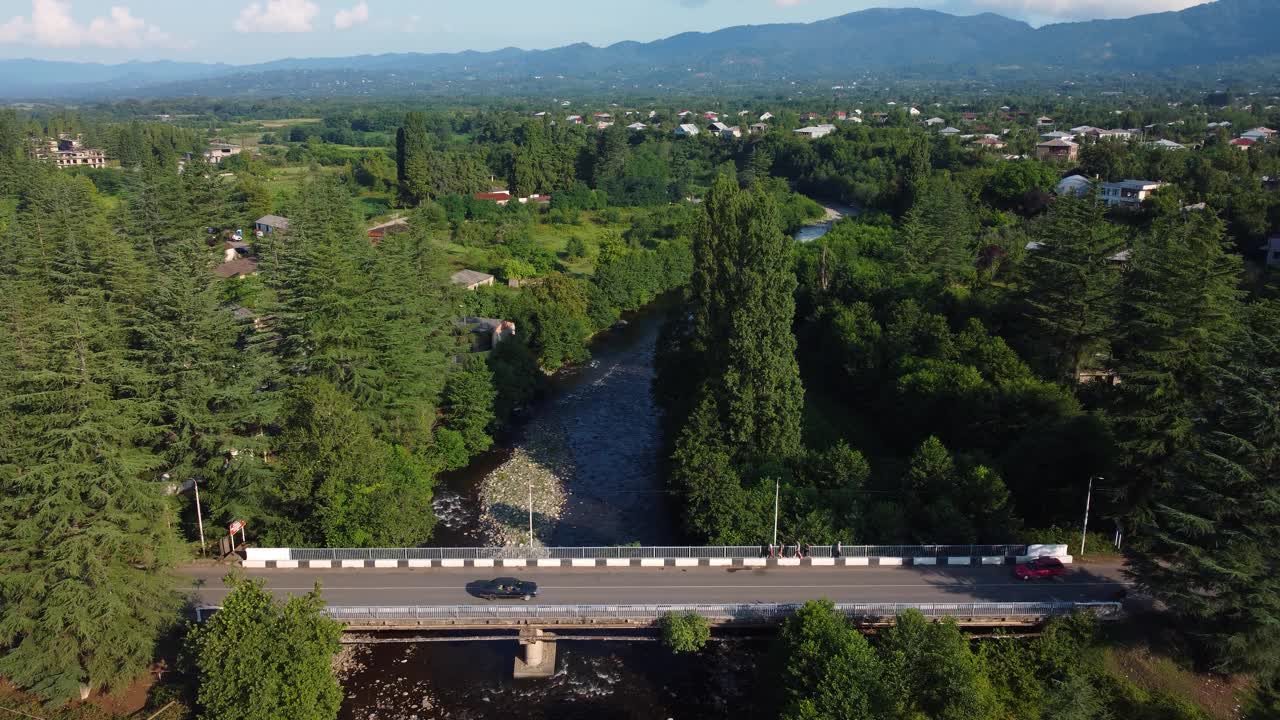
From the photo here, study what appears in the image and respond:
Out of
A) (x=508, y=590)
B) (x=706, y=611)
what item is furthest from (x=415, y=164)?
(x=706, y=611)

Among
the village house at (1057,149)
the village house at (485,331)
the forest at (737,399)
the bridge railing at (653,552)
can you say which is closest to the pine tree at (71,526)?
the forest at (737,399)

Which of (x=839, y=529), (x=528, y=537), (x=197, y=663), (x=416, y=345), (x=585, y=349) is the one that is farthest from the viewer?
(x=585, y=349)

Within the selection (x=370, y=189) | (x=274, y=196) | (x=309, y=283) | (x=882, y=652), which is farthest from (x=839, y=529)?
(x=370, y=189)

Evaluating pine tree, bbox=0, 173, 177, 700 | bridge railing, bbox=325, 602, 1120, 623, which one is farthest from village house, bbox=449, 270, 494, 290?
bridge railing, bbox=325, 602, 1120, 623

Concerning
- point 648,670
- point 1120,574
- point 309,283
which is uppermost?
point 309,283

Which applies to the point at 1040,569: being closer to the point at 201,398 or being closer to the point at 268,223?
the point at 201,398

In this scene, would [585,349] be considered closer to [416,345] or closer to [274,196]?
[416,345]
